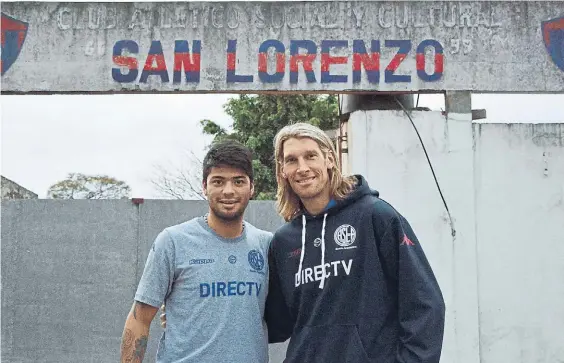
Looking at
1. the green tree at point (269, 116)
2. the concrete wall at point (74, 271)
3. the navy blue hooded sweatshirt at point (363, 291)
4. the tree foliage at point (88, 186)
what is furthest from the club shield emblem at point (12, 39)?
the tree foliage at point (88, 186)

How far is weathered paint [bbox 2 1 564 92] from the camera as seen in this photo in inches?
298

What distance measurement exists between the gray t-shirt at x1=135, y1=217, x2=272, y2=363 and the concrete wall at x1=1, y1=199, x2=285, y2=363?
12.6ft

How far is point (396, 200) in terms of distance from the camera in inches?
285

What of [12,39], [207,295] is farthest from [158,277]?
[12,39]

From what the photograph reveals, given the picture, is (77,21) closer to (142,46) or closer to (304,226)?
(142,46)

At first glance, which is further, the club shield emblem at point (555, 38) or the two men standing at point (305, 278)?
the club shield emblem at point (555, 38)

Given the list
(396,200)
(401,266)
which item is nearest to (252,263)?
(401,266)

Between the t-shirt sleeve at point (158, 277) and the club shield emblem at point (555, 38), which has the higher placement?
the club shield emblem at point (555, 38)

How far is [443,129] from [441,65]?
2.48 ft

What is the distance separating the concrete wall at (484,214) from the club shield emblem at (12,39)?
3.92 metres

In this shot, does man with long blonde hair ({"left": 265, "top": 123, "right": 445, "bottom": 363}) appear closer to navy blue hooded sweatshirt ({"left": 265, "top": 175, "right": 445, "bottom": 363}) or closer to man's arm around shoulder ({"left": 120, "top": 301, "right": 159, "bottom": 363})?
navy blue hooded sweatshirt ({"left": 265, "top": 175, "right": 445, "bottom": 363})

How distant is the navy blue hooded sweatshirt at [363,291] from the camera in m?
2.69

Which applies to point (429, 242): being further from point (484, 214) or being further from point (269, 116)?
point (269, 116)

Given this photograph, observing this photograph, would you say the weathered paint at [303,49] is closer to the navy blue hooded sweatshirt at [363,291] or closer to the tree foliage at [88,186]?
the navy blue hooded sweatshirt at [363,291]
